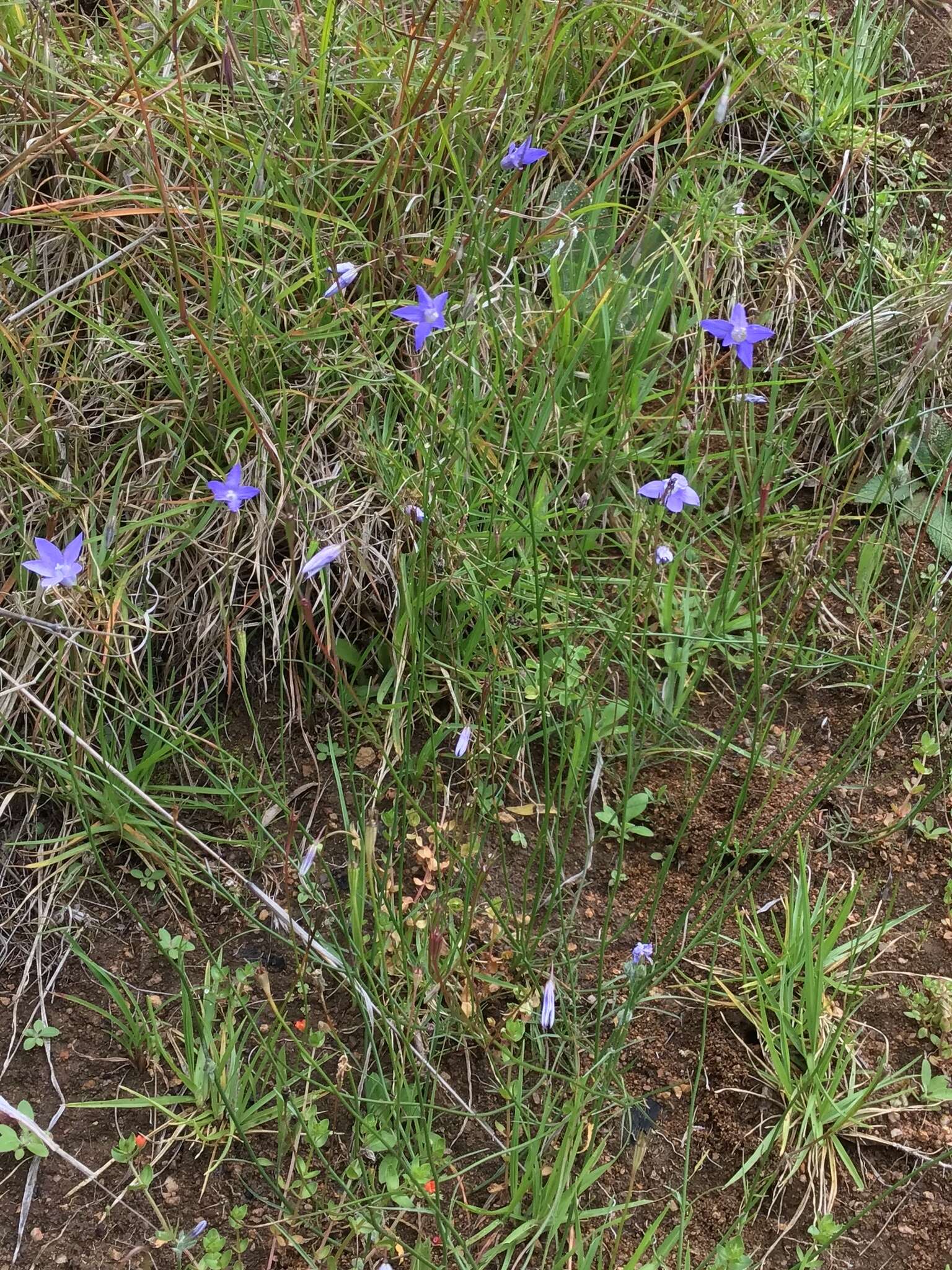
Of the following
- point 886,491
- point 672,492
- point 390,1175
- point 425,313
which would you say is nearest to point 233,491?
point 425,313

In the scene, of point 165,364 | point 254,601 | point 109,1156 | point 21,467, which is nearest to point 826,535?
point 254,601

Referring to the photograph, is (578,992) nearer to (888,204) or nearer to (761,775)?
(761,775)

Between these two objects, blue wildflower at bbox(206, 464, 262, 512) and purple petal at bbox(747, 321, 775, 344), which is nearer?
blue wildflower at bbox(206, 464, 262, 512)

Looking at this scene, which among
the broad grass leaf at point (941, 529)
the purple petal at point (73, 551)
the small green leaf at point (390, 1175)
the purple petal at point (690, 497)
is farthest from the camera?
the broad grass leaf at point (941, 529)

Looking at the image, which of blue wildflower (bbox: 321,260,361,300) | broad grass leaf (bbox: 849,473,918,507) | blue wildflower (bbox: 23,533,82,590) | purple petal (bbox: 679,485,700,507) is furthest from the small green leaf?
broad grass leaf (bbox: 849,473,918,507)

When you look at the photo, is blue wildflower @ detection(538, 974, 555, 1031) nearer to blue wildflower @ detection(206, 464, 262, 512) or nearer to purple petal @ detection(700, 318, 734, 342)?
blue wildflower @ detection(206, 464, 262, 512)

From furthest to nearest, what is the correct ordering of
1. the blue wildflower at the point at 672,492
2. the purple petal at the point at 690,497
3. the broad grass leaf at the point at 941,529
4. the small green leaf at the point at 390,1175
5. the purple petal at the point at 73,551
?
the broad grass leaf at the point at 941,529, the purple petal at the point at 690,497, the blue wildflower at the point at 672,492, the purple petal at the point at 73,551, the small green leaf at the point at 390,1175

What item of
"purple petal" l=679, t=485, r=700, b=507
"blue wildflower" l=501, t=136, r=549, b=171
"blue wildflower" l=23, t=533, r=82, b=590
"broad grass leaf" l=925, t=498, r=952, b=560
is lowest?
"broad grass leaf" l=925, t=498, r=952, b=560

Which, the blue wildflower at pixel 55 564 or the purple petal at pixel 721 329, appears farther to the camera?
the purple petal at pixel 721 329

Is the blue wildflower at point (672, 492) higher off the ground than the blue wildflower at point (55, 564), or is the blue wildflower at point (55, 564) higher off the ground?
the blue wildflower at point (672, 492)

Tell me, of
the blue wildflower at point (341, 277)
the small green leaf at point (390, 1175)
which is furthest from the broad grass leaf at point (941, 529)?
the small green leaf at point (390, 1175)

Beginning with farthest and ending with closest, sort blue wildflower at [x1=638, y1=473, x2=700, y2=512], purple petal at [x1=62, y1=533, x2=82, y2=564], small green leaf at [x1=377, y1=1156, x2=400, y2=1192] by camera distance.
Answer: blue wildflower at [x1=638, y1=473, x2=700, y2=512]
purple petal at [x1=62, y1=533, x2=82, y2=564]
small green leaf at [x1=377, y1=1156, x2=400, y2=1192]

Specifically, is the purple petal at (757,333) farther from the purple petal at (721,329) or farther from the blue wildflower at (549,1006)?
the blue wildflower at (549,1006)
